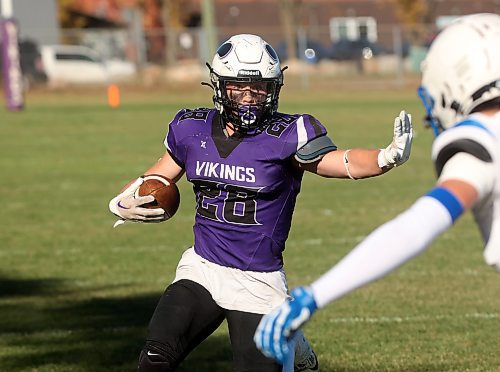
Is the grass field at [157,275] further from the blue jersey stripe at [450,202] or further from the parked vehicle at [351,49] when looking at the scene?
the parked vehicle at [351,49]

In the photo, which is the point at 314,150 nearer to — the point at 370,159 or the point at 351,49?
the point at 370,159

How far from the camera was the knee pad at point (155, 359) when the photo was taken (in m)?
4.80

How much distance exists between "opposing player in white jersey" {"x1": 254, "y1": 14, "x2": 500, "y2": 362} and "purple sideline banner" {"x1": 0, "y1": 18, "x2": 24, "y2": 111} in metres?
24.5

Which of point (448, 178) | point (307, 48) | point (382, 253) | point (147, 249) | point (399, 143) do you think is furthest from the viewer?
point (307, 48)

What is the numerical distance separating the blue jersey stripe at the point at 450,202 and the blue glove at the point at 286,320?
19.5 inches

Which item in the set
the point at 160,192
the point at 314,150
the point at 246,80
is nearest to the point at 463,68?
the point at 314,150

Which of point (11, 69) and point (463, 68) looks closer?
point (463, 68)

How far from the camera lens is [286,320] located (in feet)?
11.0

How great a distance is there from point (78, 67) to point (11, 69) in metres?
10.7

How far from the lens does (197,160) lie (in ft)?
17.2

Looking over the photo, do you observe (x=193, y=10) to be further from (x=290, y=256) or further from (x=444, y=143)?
(x=444, y=143)

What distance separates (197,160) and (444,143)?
189cm

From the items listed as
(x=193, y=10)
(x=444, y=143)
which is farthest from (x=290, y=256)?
(x=193, y=10)

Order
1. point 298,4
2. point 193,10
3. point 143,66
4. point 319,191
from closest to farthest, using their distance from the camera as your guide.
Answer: point 319,191 → point 143,66 → point 298,4 → point 193,10
